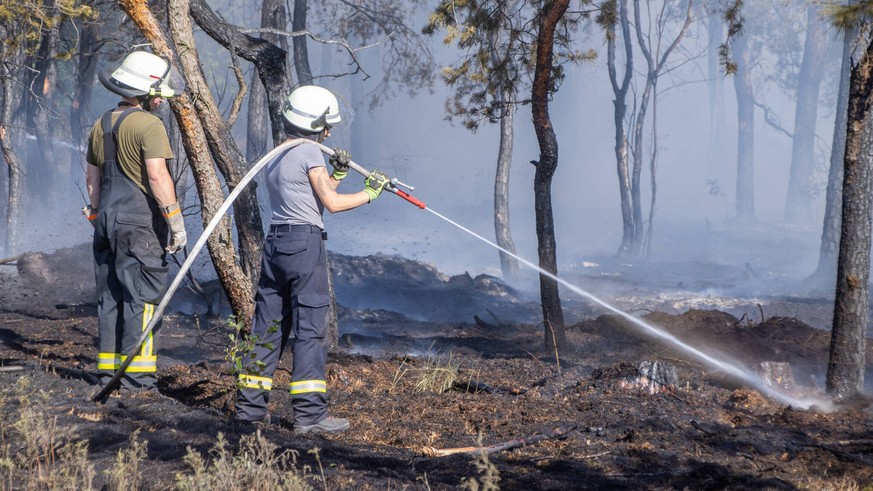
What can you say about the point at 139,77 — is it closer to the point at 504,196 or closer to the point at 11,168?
the point at 11,168

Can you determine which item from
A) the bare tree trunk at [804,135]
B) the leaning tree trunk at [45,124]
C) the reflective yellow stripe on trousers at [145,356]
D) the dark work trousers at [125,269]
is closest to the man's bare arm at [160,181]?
the dark work trousers at [125,269]

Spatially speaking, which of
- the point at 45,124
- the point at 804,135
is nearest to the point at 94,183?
the point at 45,124

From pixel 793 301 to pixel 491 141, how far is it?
102ft

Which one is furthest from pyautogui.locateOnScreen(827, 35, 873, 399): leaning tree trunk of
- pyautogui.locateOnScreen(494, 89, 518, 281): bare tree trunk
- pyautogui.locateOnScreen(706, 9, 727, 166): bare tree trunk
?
pyautogui.locateOnScreen(706, 9, 727, 166): bare tree trunk

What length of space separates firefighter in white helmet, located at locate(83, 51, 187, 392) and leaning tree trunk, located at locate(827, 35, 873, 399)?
475cm

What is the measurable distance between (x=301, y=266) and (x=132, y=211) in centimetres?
124

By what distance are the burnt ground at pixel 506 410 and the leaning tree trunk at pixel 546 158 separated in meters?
0.52

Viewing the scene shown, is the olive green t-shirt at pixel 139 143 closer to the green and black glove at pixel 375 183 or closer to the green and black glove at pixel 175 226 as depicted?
the green and black glove at pixel 175 226

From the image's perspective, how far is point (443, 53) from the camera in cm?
4641

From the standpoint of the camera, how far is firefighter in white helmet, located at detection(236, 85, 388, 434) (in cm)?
466

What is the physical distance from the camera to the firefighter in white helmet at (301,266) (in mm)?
4660

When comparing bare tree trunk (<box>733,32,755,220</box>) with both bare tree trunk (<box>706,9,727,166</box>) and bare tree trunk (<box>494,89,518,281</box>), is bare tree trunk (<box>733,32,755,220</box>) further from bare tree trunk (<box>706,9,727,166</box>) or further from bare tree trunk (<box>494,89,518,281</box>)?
bare tree trunk (<box>494,89,518,281</box>)

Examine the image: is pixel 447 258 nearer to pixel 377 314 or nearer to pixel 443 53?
pixel 377 314

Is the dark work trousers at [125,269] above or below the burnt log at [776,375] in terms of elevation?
above
